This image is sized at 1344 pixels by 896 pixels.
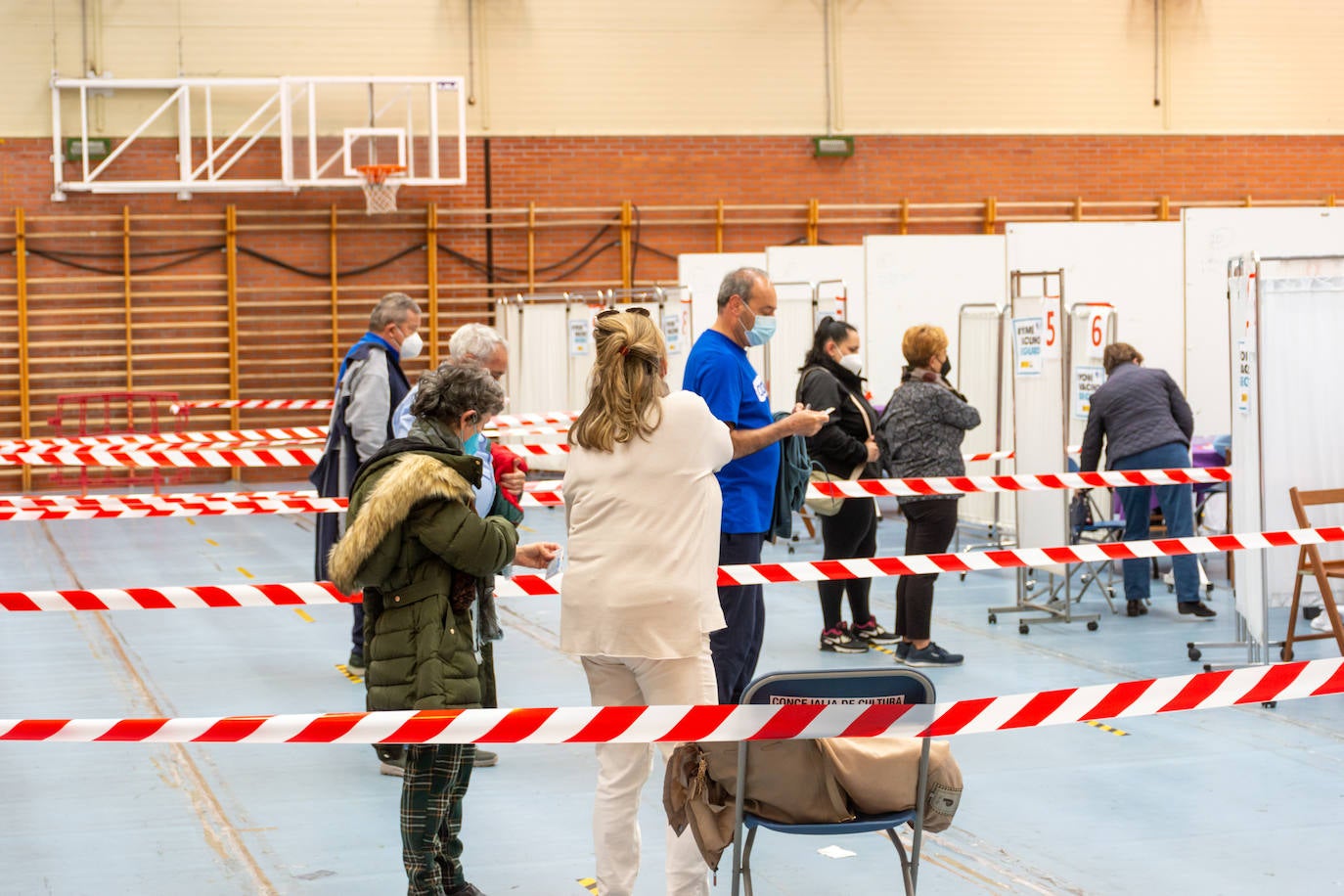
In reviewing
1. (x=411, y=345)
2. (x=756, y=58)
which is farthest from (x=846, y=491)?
(x=756, y=58)

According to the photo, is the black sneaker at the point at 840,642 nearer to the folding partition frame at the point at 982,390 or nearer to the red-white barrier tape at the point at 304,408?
the folding partition frame at the point at 982,390

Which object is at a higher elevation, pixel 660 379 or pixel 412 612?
pixel 660 379

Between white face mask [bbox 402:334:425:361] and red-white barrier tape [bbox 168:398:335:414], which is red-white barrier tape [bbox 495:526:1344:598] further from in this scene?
red-white barrier tape [bbox 168:398:335:414]

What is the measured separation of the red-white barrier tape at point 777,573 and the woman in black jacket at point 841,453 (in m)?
0.87

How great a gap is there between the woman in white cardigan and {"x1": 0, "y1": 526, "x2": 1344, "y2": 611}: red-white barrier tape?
3.27 feet

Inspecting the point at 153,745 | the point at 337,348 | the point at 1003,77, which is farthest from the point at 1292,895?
the point at 1003,77

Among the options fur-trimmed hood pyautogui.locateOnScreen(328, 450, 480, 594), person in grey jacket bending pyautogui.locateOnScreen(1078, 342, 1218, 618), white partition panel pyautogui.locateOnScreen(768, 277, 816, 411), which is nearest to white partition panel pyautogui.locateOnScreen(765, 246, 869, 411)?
white partition panel pyautogui.locateOnScreen(768, 277, 816, 411)

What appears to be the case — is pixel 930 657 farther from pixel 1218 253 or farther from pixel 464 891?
pixel 1218 253

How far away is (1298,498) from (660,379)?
11.6 ft

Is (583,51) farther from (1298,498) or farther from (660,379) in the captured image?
(660,379)

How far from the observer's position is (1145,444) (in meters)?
7.83

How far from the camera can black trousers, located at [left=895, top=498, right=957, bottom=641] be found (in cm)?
660

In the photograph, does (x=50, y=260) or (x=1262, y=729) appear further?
(x=50, y=260)

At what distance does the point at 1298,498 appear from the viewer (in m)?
5.95
